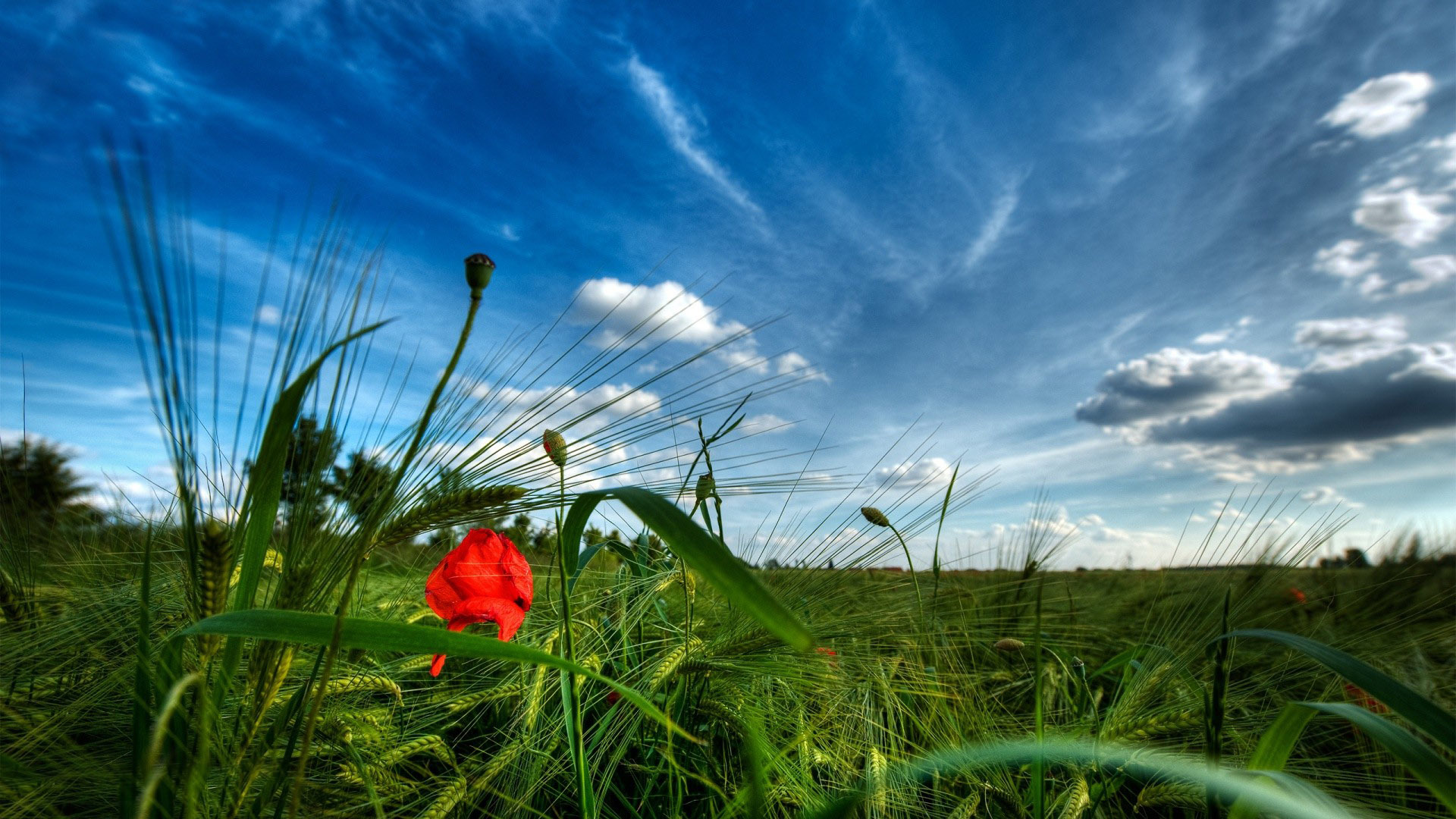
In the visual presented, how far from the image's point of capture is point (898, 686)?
1.29 meters

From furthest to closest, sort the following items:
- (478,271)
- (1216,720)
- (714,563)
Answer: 1. (1216,720)
2. (478,271)
3. (714,563)

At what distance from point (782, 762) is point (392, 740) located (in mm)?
567

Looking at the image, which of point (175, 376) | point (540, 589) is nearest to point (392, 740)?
point (540, 589)

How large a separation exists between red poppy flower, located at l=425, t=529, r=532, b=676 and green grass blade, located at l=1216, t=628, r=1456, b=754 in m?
0.95

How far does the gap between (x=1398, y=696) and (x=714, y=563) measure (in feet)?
1.91

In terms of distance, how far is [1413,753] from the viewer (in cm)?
58

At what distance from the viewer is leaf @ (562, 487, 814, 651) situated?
0.45 meters

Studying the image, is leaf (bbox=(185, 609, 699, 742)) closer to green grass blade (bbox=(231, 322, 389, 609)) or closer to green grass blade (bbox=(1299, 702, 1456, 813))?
green grass blade (bbox=(231, 322, 389, 609))

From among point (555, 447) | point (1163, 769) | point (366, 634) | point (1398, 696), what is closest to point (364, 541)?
point (366, 634)

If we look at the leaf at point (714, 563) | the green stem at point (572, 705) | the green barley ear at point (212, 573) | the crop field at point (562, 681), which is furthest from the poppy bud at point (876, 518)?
the green barley ear at point (212, 573)

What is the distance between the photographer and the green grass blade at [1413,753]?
0.57m

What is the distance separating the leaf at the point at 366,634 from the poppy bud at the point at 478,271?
0.28m

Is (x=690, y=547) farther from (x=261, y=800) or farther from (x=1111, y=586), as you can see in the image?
(x=1111, y=586)

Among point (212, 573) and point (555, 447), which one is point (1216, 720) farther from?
point (212, 573)
